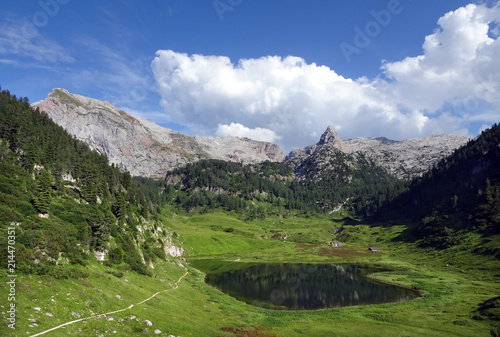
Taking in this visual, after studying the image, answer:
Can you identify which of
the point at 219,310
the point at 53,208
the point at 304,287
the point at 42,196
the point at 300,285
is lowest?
the point at 300,285

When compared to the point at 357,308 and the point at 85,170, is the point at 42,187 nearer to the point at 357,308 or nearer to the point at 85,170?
the point at 85,170

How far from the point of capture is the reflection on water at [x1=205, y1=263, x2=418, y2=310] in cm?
8462

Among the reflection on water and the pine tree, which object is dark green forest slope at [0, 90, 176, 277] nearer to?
the pine tree

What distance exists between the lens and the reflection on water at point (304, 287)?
8462cm

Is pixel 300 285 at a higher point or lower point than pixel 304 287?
lower

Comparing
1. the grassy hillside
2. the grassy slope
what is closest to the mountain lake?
the grassy slope

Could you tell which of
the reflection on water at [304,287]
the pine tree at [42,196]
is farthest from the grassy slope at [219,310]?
the pine tree at [42,196]

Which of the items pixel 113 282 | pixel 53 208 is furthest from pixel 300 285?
pixel 53 208

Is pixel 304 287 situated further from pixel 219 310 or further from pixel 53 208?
pixel 53 208

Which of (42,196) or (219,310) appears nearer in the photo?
(42,196)

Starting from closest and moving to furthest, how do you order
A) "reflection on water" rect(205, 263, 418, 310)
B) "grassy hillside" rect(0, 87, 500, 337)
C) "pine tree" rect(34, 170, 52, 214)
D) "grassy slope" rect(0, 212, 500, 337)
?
"grassy slope" rect(0, 212, 500, 337), "grassy hillside" rect(0, 87, 500, 337), "pine tree" rect(34, 170, 52, 214), "reflection on water" rect(205, 263, 418, 310)

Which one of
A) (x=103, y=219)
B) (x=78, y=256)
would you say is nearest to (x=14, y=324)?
(x=78, y=256)

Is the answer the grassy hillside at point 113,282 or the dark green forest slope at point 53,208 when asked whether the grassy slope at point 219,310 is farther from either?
the dark green forest slope at point 53,208

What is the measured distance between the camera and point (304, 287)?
344ft
